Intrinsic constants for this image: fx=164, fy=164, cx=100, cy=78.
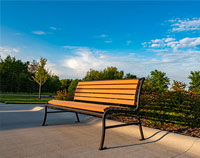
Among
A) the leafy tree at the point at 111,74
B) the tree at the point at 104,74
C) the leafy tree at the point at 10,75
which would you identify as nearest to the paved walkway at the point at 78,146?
the tree at the point at 104,74

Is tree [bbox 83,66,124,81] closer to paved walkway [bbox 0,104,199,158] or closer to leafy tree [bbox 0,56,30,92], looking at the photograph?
leafy tree [bbox 0,56,30,92]

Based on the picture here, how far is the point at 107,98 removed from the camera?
3615mm

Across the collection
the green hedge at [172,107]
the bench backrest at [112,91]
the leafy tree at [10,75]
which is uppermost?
the leafy tree at [10,75]

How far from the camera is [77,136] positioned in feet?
10.9

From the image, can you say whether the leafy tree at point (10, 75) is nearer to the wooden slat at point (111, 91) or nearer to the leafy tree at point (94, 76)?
the leafy tree at point (94, 76)

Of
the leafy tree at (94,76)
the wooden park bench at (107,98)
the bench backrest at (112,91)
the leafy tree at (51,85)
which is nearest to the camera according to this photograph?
the wooden park bench at (107,98)

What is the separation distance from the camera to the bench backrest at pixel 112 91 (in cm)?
308

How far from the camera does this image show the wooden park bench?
8.88 ft

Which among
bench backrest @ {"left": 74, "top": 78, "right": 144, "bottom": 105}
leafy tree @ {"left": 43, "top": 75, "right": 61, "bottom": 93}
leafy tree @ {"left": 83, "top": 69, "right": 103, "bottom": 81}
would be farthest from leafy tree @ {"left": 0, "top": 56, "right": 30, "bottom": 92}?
bench backrest @ {"left": 74, "top": 78, "right": 144, "bottom": 105}

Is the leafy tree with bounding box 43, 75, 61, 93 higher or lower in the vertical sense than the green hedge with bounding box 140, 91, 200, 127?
higher

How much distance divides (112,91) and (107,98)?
20 cm

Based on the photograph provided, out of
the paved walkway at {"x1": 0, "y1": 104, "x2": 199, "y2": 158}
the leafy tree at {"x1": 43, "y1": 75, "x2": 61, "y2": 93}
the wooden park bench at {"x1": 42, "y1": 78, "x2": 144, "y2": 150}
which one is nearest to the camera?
the paved walkway at {"x1": 0, "y1": 104, "x2": 199, "y2": 158}

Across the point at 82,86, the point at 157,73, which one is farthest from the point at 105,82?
the point at 157,73

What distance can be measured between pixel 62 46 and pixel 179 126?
12.6m
